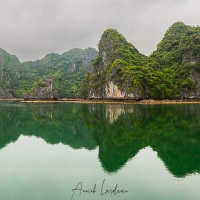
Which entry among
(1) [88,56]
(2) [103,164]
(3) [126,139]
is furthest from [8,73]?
(2) [103,164]

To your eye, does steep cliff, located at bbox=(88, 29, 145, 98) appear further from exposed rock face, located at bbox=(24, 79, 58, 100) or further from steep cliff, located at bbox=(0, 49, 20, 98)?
steep cliff, located at bbox=(0, 49, 20, 98)

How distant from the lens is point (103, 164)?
11328 millimetres

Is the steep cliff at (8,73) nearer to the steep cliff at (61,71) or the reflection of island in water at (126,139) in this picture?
the steep cliff at (61,71)

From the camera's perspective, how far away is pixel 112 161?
11875mm

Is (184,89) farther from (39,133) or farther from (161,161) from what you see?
(161,161)

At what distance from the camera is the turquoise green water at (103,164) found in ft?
26.6

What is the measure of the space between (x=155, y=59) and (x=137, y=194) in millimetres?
80674
